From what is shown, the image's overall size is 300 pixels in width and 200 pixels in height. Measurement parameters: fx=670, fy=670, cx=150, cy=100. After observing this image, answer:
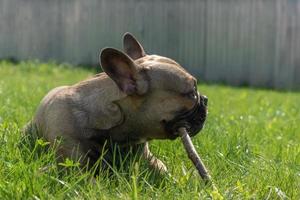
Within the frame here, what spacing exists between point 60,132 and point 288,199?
1.18 metres

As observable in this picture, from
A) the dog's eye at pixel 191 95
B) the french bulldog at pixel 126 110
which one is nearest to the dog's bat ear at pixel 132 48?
the french bulldog at pixel 126 110

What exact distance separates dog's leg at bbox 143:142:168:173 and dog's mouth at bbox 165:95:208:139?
17cm

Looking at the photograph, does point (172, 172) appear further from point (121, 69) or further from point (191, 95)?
point (121, 69)

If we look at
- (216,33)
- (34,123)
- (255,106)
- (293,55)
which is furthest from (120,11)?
(34,123)

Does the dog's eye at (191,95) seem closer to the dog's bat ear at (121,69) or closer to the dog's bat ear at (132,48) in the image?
the dog's bat ear at (121,69)

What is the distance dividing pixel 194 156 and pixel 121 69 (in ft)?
1.89

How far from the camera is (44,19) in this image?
51.0 ft

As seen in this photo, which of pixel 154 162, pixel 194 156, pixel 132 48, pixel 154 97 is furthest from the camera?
pixel 132 48

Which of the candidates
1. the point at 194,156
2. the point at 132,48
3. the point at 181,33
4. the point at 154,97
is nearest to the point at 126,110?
the point at 154,97

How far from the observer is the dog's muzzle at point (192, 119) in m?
3.46

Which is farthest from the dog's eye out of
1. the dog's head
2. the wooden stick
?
the wooden stick

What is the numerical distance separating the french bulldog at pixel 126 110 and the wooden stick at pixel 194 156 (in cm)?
6

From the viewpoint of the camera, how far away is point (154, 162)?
11.6 ft

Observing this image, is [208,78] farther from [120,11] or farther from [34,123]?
[34,123]
